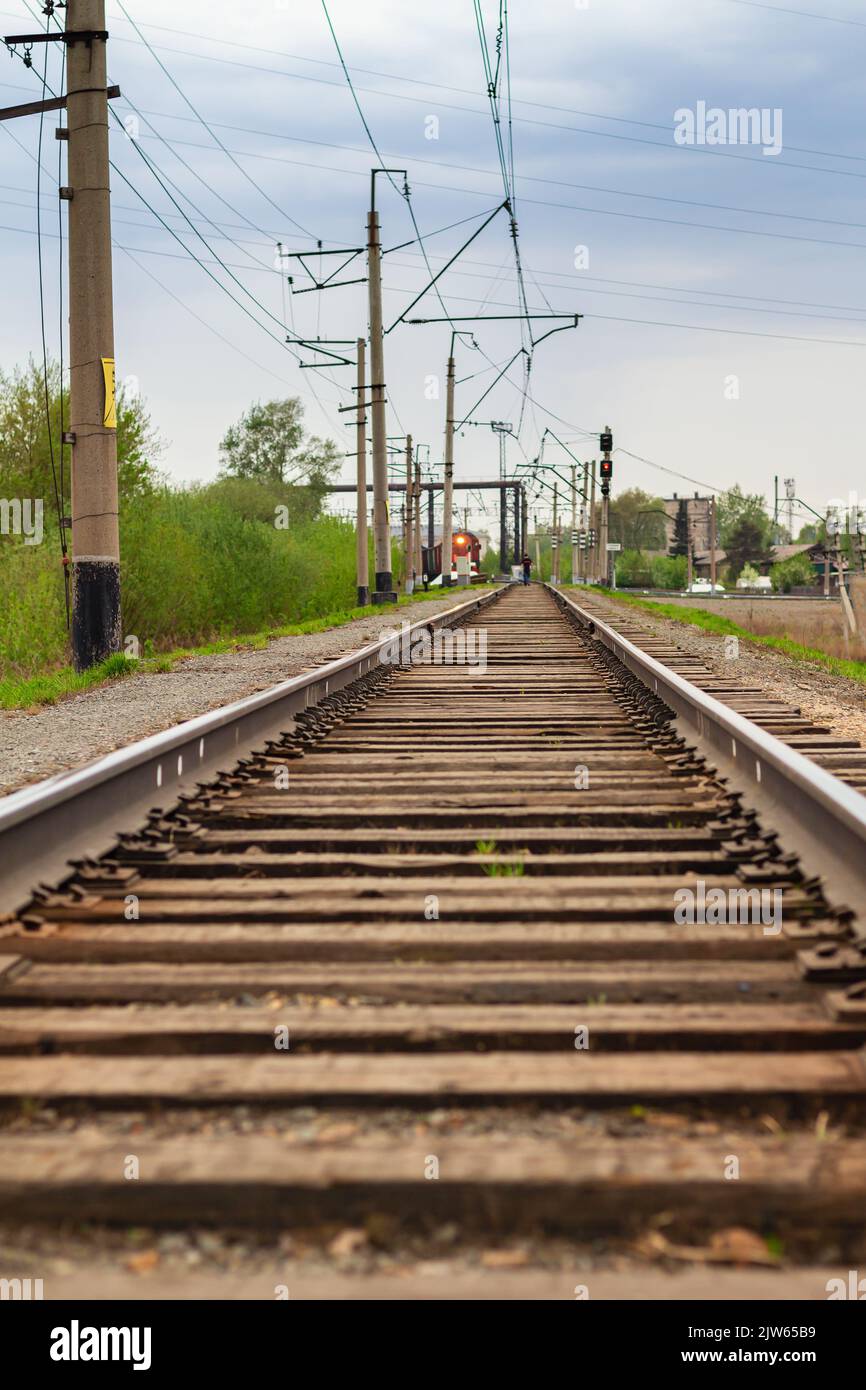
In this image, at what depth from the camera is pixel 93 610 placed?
12.4 m

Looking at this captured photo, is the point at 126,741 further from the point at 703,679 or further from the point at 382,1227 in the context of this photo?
the point at 382,1227

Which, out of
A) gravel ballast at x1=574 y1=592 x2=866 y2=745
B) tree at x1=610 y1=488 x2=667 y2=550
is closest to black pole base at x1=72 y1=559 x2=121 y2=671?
gravel ballast at x1=574 y1=592 x2=866 y2=745

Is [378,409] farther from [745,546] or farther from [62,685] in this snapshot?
[745,546]

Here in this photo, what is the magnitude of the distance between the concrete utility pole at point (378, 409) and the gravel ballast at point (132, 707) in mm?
12177

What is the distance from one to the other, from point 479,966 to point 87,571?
9.98 m

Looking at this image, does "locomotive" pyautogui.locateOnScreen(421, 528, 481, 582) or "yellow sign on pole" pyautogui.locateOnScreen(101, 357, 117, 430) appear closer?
"yellow sign on pole" pyautogui.locateOnScreen(101, 357, 117, 430)

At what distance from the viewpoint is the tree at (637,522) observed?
582 feet

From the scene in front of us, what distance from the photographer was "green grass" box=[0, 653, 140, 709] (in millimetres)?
10203

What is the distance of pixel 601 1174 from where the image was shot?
2.08 meters

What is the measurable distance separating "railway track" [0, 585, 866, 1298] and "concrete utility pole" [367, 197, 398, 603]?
22.8m

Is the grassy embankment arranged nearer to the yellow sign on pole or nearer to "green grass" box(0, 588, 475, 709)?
"green grass" box(0, 588, 475, 709)

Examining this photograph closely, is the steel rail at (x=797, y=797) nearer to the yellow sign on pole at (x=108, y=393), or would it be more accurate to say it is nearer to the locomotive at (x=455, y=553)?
the yellow sign on pole at (x=108, y=393)

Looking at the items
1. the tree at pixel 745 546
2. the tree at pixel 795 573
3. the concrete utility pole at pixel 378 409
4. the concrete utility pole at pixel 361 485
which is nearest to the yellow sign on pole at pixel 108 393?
the concrete utility pole at pixel 378 409
